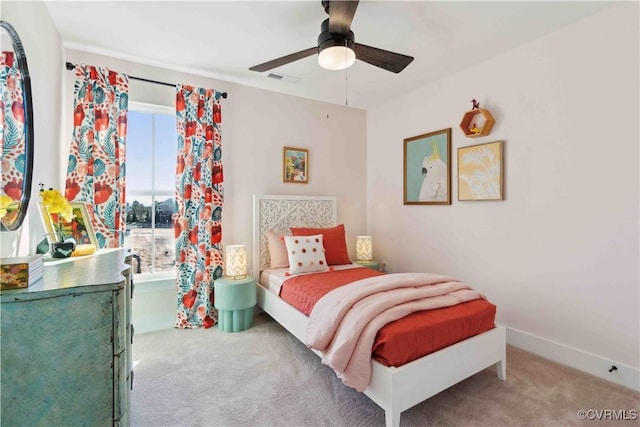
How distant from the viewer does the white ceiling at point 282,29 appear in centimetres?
219

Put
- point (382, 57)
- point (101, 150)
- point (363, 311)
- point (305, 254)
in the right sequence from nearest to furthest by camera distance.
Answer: point (363, 311) < point (382, 57) < point (101, 150) < point (305, 254)

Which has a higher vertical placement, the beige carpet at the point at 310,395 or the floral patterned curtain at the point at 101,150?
the floral patterned curtain at the point at 101,150

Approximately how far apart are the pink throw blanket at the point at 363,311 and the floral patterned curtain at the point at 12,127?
1.81 metres

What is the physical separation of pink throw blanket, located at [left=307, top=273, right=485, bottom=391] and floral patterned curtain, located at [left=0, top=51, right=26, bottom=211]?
5.95 feet

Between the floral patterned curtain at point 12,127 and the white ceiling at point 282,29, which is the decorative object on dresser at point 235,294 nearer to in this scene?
the floral patterned curtain at point 12,127

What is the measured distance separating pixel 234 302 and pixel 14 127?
2.07 meters

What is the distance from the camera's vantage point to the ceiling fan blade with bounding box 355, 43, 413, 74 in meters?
1.99

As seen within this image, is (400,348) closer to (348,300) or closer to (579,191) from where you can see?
(348,300)

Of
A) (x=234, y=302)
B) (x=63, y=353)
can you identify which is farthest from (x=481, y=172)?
(x=63, y=353)

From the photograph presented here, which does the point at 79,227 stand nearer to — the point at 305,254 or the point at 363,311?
the point at 305,254

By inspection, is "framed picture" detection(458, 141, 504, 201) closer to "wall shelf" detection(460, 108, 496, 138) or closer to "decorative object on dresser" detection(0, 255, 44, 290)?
"wall shelf" detection(460, 108, 496, 138)

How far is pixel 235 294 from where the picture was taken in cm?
296

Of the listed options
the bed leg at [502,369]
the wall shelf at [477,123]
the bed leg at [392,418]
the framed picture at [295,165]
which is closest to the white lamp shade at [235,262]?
the framed picture at [295,165]

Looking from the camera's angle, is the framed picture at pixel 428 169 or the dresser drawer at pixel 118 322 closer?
the dresser drawer at pixel 118 322
